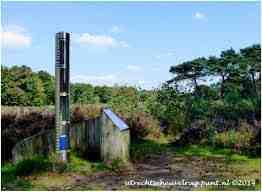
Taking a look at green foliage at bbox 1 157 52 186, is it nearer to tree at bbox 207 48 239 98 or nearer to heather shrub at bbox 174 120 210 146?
heather shrub at bbox 174 120 210 146

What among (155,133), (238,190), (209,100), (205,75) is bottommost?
(238,190)

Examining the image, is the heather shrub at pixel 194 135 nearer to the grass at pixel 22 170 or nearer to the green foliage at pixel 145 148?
the green foliage at pixel 145 148

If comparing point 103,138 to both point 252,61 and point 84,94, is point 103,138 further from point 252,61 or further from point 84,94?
point 84,94

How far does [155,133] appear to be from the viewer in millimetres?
11266

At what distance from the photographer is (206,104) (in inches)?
434

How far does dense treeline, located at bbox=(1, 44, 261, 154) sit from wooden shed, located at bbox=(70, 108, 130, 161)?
8.56ft

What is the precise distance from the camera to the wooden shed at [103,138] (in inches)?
284

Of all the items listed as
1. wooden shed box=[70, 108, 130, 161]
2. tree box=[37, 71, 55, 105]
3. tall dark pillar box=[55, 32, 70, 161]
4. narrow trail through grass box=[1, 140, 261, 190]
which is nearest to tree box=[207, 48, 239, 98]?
narrow trail through grass box=[1, 140, 261, 190]

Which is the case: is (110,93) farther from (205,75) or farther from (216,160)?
(216,160)

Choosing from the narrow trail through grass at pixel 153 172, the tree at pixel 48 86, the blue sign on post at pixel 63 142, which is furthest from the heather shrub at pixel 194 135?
the tree at pixel 48 86

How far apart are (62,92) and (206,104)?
16.8ft

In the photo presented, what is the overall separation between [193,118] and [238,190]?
5.49 meters

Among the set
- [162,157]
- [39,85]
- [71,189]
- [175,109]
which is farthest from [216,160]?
[39,85]

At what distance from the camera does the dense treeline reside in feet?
31.4
